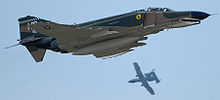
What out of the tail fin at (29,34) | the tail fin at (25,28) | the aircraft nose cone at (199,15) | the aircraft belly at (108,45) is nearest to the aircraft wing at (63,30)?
the aircraft belly at (108,45)

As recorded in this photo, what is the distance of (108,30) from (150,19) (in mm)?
3170

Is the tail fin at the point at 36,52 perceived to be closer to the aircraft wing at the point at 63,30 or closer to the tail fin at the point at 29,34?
the tail fin at the point at 29,34

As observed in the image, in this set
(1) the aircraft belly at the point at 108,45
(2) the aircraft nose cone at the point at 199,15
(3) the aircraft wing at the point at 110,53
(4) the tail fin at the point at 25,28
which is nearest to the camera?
(2) the aircraft nose cone at the point at 199,15

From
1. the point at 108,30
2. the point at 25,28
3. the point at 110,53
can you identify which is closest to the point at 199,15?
the point at 108,30

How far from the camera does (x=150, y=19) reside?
25.0 m

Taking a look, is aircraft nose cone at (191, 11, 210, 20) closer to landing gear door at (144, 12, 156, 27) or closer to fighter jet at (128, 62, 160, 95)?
landing gear door at (144, 12, 156, 27)

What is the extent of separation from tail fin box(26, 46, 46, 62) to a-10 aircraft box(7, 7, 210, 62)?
666mm

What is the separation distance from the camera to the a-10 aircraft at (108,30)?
2441 cm

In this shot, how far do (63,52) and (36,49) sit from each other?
2406mm

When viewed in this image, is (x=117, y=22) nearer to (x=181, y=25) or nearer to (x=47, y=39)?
(x=181, y=25)

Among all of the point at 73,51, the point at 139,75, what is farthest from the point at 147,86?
the point at 73,51

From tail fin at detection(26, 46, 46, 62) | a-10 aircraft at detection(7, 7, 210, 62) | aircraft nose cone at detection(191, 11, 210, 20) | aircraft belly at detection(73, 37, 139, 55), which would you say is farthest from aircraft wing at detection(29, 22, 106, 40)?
aircraft nose cone at detection(191, 11, 210, 20)

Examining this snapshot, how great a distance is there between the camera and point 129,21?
82.1ft

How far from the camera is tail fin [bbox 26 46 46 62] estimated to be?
29164 millimetres
